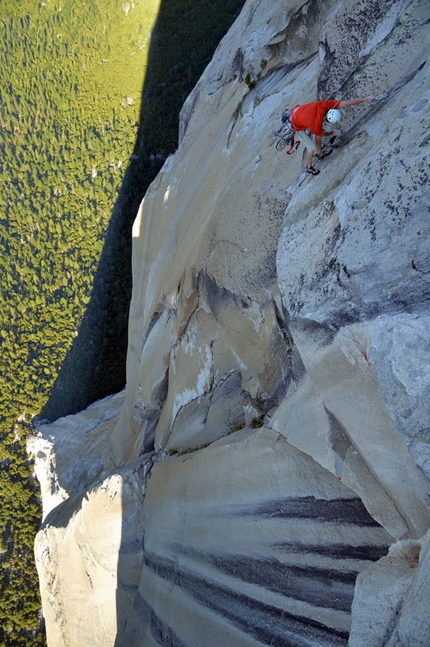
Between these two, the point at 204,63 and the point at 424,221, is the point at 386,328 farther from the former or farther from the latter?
the point at 204,63

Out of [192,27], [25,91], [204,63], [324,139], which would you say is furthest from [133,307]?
[25,91]

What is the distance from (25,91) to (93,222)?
10.4 m

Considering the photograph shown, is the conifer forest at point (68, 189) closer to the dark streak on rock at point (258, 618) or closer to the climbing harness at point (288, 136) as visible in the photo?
the dark streak on rock at point (258, 618)

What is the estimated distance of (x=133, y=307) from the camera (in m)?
13.8

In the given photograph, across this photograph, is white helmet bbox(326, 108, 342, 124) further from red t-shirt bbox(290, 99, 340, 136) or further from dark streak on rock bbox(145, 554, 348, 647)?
dark streak on rock bbox(145, 554, 348, 647)

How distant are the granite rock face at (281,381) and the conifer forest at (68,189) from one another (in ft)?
24.6

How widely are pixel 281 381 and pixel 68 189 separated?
20.4 metres

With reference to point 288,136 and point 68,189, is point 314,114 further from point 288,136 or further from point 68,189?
point 68,189

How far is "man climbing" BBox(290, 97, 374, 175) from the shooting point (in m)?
5.33

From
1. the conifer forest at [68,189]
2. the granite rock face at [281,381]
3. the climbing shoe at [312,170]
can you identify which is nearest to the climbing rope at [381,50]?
the granite rock face at [281,381]

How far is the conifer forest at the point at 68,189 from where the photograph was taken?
18.5 m

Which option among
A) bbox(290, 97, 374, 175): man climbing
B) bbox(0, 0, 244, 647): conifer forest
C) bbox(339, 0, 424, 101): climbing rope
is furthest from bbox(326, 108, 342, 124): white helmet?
bbox(0, 0, 244, 647): conifer forest

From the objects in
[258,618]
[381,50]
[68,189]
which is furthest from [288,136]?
[68,189]

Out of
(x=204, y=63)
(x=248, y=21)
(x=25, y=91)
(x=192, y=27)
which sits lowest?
(x=248, y=21)
